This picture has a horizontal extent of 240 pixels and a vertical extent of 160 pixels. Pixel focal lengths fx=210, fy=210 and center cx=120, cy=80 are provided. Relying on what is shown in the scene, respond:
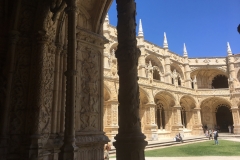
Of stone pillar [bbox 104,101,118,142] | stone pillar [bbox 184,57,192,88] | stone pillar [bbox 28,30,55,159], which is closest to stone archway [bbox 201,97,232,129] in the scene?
stone pillar [bbox 184,57,192,88]

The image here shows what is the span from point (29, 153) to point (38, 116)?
0.89m

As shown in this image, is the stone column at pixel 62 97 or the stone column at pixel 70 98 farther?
the stone column at pixel 62 97

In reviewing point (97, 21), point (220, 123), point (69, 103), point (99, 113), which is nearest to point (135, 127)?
point (69, 103)

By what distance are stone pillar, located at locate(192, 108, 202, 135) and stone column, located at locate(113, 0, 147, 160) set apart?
26915 millimetres

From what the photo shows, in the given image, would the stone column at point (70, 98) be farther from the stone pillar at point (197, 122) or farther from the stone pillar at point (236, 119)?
the stone pillar at point (236, 119)

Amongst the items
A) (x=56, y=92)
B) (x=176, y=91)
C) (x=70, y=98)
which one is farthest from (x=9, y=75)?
(x=176, y=91)

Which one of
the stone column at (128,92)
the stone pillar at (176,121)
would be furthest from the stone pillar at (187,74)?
the stone column at (128,92)

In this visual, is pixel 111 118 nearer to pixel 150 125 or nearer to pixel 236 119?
pixel 150 125

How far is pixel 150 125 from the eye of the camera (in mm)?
20938

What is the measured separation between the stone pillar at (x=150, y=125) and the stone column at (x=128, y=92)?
59.6 ft

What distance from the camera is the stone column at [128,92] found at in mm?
3061

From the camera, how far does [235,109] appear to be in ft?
91.5

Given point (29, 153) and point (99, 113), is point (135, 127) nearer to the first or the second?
point (29, 153)

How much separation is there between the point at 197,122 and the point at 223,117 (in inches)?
270
